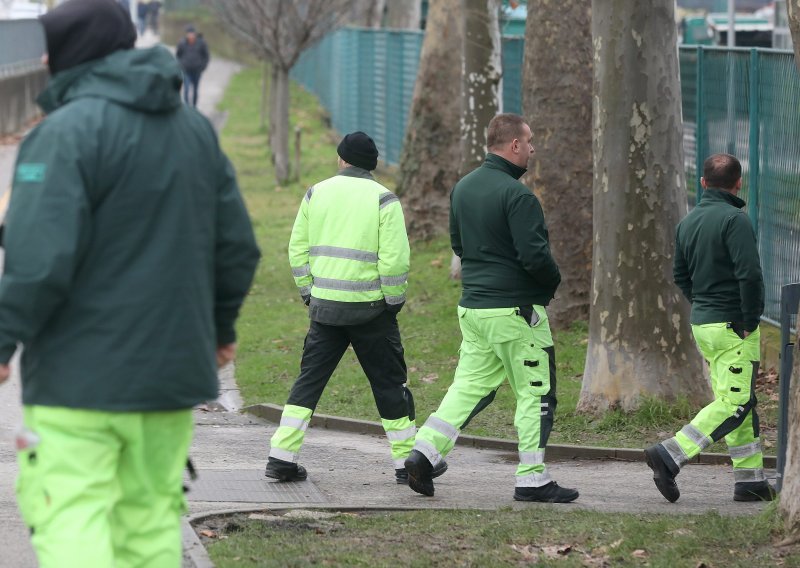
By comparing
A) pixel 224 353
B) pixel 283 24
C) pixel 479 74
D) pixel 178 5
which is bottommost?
pixel 224 353

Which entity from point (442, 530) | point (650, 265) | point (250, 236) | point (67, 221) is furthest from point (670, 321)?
point (67, 221)

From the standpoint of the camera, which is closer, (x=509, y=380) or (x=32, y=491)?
(x=32, y=491)

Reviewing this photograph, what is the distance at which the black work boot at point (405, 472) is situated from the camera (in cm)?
763

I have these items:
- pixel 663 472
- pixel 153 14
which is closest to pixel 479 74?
pixel 663 472

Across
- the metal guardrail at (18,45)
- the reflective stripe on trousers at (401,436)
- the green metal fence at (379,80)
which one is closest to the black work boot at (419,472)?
the reflective stripe on trousers at (401,436)

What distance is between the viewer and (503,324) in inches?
288

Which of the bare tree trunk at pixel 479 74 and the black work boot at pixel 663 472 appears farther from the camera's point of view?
the bare tree trunk at pixel 479 74

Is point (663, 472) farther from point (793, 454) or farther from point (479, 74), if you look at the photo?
point (479, 74)

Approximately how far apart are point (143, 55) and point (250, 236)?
64 cm

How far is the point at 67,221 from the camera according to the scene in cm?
383

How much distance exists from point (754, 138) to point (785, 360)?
467cm

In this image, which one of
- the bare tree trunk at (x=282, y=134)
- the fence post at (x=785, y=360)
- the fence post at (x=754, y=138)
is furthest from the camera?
the bare tree trunk at (x=282, y=134)

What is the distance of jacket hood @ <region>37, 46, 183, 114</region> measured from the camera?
403cm

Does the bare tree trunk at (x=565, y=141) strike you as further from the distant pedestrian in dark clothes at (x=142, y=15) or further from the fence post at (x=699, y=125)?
the distant pedestrian in dark clothes at (x=142, y=15)
